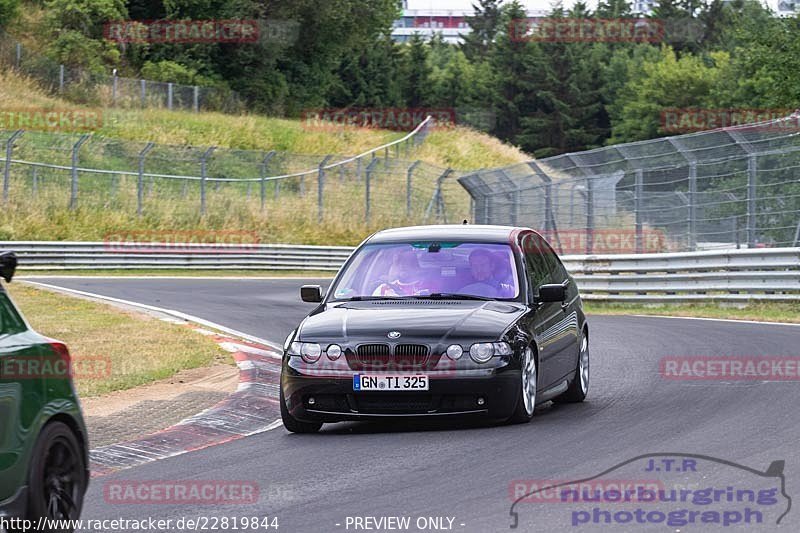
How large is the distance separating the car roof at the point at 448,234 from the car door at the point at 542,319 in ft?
0.69

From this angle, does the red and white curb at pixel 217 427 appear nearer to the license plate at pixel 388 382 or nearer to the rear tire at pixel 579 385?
the license plate at pixel 388 382

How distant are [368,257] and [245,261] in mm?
28622

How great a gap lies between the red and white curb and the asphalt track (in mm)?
224

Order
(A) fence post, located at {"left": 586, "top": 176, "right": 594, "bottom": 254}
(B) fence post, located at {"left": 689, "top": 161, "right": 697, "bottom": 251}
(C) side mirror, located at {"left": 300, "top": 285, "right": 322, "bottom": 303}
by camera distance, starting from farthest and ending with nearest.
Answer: (A) fence post, located at {"left": 586, "top": 176, "right": 594, "bottom": 254}, (B) fence post, located at {"left": 689, "top": 161, "right": 697, "bottom": 251}, (C) side mirror, located at {"left": 300, "top": 285, "right": 322, "bottom": 303}

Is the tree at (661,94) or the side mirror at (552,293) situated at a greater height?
the tree at (661,94)

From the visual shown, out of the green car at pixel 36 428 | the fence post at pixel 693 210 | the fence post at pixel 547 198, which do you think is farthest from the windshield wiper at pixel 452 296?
the fence post at pixel 547 198

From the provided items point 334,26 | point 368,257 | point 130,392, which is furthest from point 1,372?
point 334,26

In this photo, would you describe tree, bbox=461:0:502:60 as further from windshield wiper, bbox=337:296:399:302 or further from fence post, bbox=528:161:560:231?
windshield wiper, bbox=337:296:399:302

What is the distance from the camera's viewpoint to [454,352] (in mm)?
9617

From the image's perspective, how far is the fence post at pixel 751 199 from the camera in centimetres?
2214

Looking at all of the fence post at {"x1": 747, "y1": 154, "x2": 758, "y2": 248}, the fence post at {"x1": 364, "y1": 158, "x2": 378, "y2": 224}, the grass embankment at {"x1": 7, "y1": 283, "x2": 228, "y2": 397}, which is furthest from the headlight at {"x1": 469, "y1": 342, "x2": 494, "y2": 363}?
the fence post at {"x1": 364, "y1": 158, "x2": 378, "y2": 224}

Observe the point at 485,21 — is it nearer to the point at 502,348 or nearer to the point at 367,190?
the point at 367,190

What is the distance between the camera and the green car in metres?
5.82

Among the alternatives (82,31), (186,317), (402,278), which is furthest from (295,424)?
(82,31)
